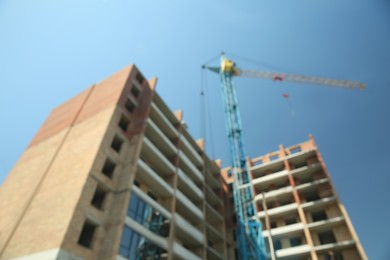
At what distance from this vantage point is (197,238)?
37312 mm

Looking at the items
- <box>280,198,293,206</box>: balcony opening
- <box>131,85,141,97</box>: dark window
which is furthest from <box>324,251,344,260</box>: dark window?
<box>131,85,141,97</box>: dark window

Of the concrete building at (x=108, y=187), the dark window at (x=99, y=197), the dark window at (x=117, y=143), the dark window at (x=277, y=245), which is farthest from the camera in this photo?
the dark window at (x=277, y=245)

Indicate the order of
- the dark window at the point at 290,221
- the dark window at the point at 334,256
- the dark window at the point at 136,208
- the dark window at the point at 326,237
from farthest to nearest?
the dark window at the point at 290,221 → the dark window at the point at 326,237 → the dark window at the point at 334,256 → the dark window at the point at 136,208

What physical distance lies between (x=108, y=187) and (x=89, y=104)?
552 inches

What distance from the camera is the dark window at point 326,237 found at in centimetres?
4394

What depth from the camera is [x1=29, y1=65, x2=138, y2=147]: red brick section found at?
36875mm

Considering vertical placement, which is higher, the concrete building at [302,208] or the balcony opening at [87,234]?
the concrete building at [302,208]

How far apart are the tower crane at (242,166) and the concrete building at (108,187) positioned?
423cm

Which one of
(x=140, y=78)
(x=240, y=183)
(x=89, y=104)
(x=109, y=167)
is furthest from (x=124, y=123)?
(x=240, y=183)

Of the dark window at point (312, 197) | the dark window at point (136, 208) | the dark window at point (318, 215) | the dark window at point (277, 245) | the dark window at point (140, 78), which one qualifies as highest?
the dark window at point (140, 78)

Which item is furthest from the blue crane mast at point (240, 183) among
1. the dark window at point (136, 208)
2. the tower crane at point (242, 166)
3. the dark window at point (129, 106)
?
the dark window at point (129, 106)

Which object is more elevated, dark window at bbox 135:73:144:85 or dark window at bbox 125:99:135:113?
dark window at bbox 135:73:144:85

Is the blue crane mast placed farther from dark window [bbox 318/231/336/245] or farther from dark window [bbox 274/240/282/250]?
dark window [bbox 318/231/336/245]

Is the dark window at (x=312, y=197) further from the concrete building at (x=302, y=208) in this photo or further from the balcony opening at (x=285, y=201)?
the balcony opening at (x=285, y=201)
